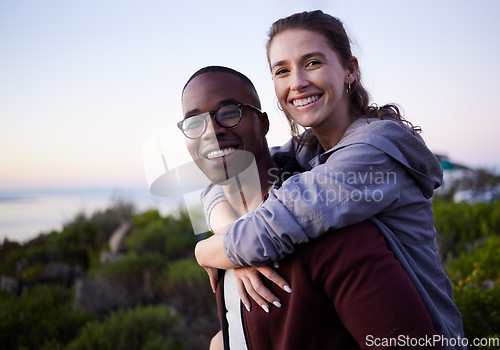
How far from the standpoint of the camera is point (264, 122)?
1907 millimetres

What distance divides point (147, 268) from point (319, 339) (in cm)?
693

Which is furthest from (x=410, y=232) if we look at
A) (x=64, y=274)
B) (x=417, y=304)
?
(x=64, y=274)

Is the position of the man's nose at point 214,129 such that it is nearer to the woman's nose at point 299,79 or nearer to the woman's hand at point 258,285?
the woman's nose at point 299,79

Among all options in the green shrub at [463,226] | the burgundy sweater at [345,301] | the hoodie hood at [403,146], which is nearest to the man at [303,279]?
the burgundy sweater at [345,301]

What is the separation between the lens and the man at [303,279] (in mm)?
1231

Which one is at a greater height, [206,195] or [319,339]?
[206,195]

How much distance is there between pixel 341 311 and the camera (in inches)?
51.2

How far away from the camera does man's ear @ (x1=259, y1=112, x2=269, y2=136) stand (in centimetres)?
188

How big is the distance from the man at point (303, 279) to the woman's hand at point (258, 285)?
3 centimetres

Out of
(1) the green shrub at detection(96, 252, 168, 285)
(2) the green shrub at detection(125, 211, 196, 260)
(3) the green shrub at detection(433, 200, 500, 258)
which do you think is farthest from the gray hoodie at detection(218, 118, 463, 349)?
(2) the green shrub at detection(125, 211, 196, 260)

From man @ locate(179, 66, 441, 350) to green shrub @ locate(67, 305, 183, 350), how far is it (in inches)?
135

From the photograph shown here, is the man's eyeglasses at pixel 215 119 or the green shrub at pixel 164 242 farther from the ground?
the man's eyeglasses at pixel 215 119

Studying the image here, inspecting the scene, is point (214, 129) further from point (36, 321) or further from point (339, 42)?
point (36, 321)

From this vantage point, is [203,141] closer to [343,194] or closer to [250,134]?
[250,134]
